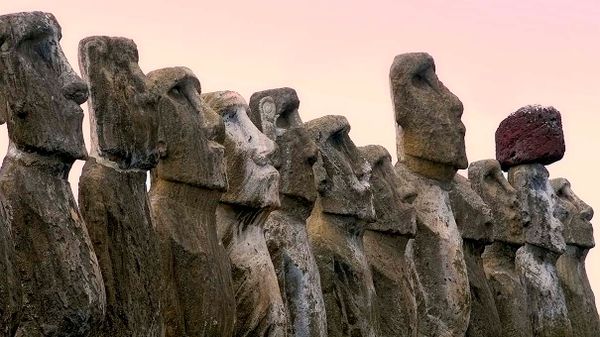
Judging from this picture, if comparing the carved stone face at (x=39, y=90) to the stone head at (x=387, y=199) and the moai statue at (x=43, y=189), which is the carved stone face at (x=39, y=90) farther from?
the stone head at (x=387, y=199)

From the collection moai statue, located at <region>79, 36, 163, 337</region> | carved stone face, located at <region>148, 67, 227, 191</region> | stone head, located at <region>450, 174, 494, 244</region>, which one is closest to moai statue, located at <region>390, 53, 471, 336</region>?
stone head, located at <region>450, 174, 494, 244</region>

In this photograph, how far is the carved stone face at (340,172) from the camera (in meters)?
15.3

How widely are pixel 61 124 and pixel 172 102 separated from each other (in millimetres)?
1610

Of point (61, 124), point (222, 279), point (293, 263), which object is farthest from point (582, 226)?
point (61, 124)

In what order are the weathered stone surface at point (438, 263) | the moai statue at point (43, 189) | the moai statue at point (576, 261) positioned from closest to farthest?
the moai statue at point (43, 189) → the weathered stone surface at point (438, 263) → the moai statue at point (576, 261)

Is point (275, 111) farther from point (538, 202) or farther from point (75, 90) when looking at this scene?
point (538, 202)

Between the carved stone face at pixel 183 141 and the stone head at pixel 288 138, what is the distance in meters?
1.40

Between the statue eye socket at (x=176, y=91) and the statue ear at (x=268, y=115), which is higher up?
the statue ear at (x=268, y=115)

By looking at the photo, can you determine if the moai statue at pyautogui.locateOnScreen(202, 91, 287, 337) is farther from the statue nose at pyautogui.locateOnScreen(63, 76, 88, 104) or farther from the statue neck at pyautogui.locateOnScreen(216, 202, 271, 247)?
the statue nose at pyautogui.locateOnScreen(63, 76, 88, 104)

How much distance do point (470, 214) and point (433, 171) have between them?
71 cm

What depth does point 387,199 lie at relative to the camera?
16094 millimetres

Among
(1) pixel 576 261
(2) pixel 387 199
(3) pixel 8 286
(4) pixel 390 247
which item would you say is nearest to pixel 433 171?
(2) pixel 387 199

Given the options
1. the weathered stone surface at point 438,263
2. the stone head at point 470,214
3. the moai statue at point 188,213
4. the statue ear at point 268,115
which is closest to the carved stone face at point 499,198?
the stone head at point 470,214

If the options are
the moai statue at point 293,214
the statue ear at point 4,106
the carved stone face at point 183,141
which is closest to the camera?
the statue ear at point 4,106
